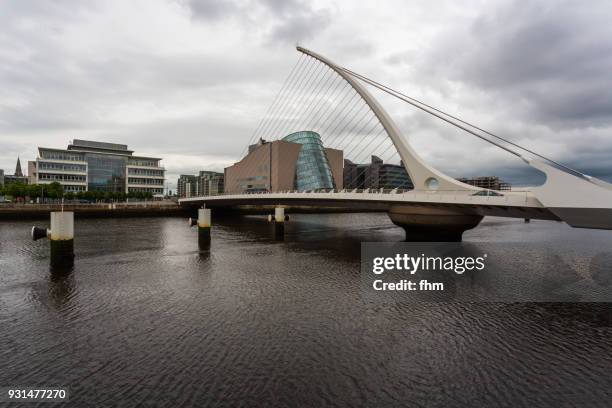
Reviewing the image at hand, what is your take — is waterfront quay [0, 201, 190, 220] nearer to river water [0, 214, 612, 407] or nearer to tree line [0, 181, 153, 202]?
tree line [0, 181, 153, 202]

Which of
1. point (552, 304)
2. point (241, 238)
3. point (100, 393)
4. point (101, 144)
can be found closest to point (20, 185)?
→ point (101, 144)

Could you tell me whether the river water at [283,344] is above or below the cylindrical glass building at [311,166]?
below

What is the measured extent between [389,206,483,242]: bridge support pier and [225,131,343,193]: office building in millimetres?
→ 63701

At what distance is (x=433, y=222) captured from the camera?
30.0 metres

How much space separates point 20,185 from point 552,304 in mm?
84097

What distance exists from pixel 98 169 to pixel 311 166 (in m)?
63.5

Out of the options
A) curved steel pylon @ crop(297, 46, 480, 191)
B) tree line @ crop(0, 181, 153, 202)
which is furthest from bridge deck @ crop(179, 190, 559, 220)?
tree line @ crop(0, 181, 153, 202)

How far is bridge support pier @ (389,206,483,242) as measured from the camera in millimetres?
29438

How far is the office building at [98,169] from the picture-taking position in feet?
264

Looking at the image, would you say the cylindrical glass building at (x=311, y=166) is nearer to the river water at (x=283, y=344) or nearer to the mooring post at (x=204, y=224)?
the mooring post at (x=204, y=224)

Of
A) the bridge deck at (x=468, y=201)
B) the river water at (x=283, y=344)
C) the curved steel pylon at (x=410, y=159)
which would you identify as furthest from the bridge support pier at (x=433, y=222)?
the river water at (x=283, y=344)

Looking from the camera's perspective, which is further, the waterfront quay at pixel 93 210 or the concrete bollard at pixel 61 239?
the waterfront quay at pixel 93 210

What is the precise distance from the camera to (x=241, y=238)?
1463 inches

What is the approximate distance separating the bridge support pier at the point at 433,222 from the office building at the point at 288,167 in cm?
6370
